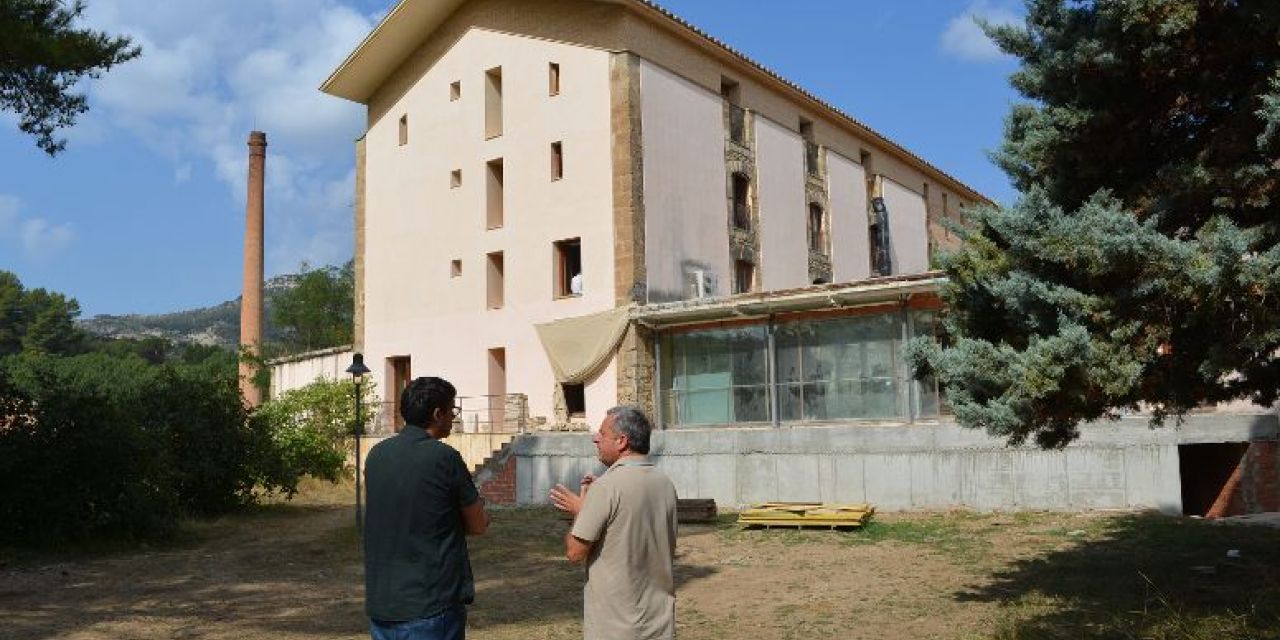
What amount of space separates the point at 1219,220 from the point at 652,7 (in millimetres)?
20170

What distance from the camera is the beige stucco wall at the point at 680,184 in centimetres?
2530

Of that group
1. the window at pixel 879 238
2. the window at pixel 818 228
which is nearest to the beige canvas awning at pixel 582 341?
the window at pixel 818 228

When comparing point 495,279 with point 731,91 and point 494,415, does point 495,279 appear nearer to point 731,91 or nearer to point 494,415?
point 494,415

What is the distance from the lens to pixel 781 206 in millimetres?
29766

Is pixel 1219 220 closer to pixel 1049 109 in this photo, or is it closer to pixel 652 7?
pixel 1049 109

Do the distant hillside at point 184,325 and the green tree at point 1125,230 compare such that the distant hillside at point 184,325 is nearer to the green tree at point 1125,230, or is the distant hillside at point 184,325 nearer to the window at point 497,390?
the window at point 497,390

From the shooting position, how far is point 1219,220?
6.85 metres

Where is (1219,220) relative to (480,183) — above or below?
below

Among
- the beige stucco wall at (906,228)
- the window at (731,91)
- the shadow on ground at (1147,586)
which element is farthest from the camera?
the beige stucco wall at (906,228)

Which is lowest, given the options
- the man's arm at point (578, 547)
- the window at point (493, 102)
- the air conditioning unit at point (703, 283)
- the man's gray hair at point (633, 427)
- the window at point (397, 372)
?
the man's arm at point (578, 547)

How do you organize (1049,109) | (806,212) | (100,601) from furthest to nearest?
(806,212) → (100,601) → (1049,109)

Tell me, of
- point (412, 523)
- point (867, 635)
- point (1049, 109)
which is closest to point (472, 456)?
point (867, 635)

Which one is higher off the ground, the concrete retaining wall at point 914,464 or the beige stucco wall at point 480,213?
the beige stucco wall at point 480,213

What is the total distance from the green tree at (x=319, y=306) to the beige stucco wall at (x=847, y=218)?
31971mm
